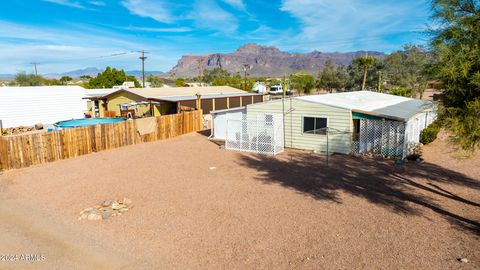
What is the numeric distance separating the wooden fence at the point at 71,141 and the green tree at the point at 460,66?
1615 centimetres

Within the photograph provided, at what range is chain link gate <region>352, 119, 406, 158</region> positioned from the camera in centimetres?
1590

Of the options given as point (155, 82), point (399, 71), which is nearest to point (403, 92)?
point (399, 71)

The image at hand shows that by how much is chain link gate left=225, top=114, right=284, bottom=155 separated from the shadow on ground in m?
1.15

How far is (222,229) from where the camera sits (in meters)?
8.65

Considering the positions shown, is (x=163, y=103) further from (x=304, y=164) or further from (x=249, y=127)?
(x=304, y=164)

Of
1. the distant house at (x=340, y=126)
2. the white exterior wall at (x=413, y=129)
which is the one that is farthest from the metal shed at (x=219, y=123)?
the white exterior wall at (x=413, y=129)

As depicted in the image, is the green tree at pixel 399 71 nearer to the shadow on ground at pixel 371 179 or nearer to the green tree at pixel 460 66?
the shadow on ground at pixel 371 179

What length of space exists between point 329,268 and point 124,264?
438cm

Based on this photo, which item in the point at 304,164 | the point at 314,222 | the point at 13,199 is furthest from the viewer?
the point at 304,164

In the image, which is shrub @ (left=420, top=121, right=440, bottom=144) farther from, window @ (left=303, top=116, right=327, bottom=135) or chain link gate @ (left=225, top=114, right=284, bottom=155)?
chain link gate @ (left=225, top=114, right=284, bottom=155)

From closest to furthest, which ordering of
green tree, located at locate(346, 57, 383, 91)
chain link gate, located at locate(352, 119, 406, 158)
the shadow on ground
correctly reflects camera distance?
the shadow on ground, chain link gate, located at locate(352, 119, 406, 158), green tree, located at locate(346, 57, 383, 91)

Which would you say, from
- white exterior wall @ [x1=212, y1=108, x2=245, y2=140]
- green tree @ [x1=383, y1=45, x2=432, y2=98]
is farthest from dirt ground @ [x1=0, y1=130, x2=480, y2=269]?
green tree @ [x1=383, y1=45, x2=432, y2=98]

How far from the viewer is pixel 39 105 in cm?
2902

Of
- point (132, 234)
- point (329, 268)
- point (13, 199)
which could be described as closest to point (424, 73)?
point (329, 268)
